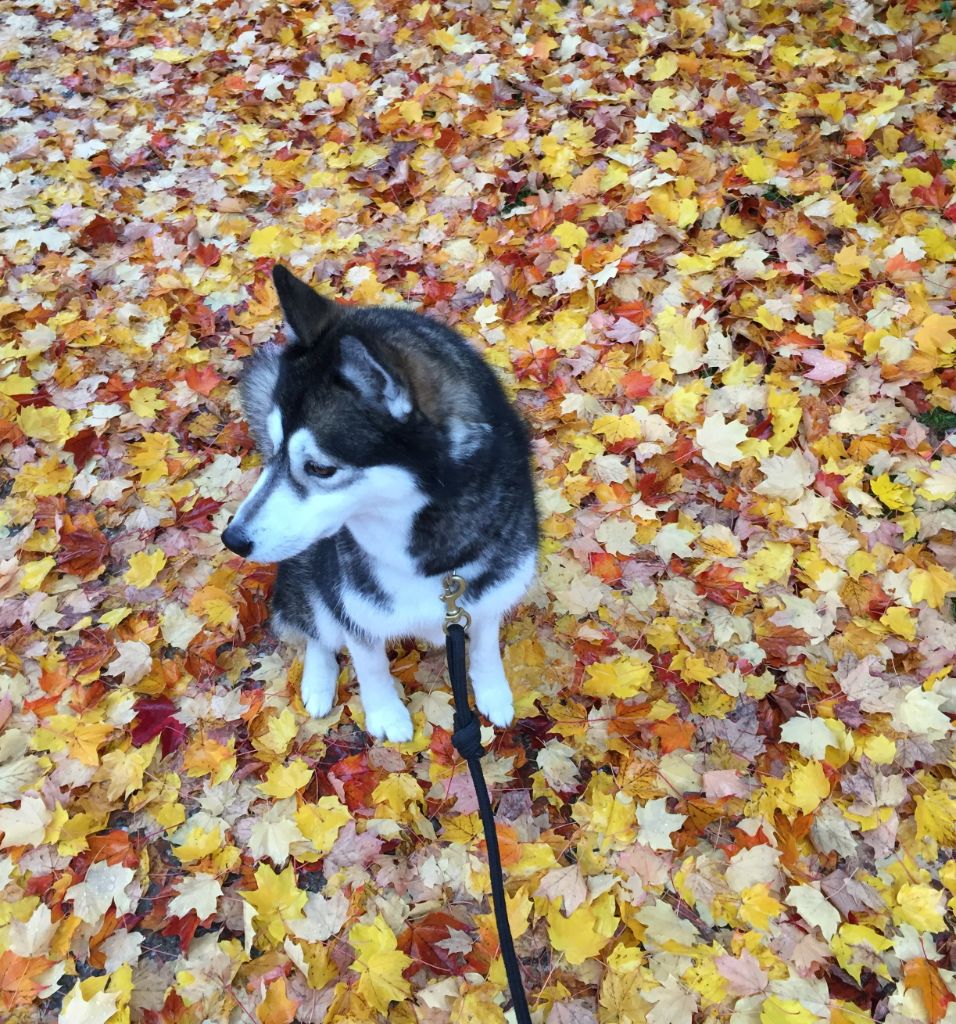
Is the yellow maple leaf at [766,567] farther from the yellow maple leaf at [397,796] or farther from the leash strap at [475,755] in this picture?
the yellow maple leaf at [397,796]

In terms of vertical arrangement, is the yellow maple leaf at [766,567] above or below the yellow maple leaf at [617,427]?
below

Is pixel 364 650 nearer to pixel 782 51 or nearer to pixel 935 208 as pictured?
pixel 935 208

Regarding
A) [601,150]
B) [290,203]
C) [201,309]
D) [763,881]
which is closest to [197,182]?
[290,203]

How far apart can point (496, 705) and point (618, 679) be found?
513 millimetres

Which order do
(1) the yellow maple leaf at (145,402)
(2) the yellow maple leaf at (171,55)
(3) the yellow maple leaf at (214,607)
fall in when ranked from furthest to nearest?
(2) the yellow maple leaf at (171,55), (1) the yellow maple leaf at (145,402), (3) the yellow maple leaf at (214,607)

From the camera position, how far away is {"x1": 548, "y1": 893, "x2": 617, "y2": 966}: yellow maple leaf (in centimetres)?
233

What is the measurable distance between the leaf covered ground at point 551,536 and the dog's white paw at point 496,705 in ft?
0.26

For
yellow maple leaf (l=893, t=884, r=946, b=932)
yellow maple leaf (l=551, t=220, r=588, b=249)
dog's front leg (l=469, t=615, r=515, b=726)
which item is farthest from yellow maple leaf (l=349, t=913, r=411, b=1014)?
yellow maple leaf (l=551, t=220, r=588, b=249)

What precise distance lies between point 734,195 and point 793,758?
3.46m

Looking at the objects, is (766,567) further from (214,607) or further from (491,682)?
(214,607)

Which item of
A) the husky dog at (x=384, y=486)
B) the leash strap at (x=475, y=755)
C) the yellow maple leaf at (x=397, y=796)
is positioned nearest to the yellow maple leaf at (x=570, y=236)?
the husky dog at (x=384, y=486)

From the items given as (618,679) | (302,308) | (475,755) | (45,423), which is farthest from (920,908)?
(45,423)

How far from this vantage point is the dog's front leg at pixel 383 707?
289cm

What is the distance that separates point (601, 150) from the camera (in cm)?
493
